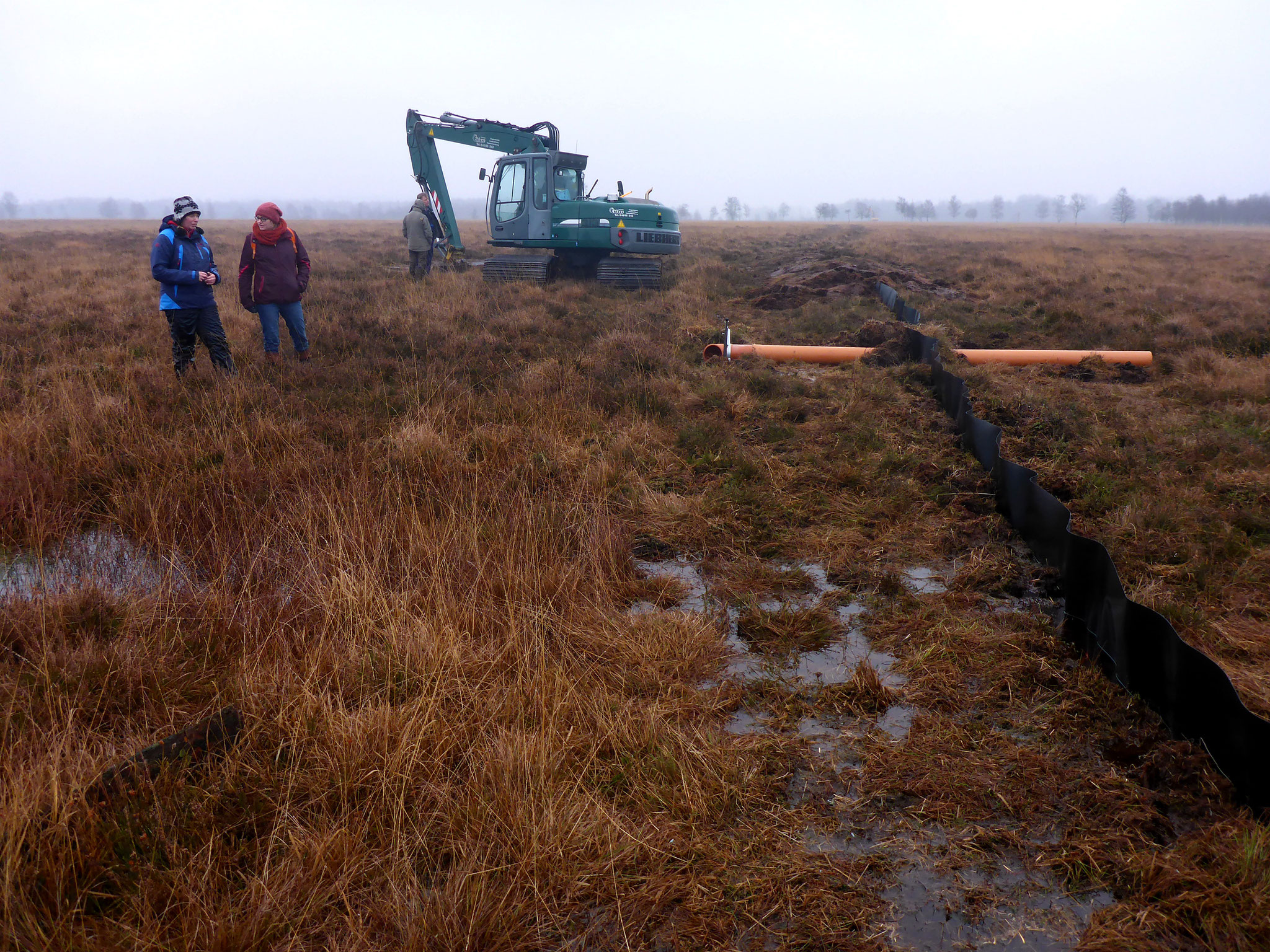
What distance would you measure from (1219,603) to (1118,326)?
29.6ft

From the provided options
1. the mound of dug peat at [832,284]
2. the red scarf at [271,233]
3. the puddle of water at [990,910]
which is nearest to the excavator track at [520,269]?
the mound of dug peat at [832,284]

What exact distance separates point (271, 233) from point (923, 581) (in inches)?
294

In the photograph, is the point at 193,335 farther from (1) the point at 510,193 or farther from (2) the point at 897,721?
(1) the point at 510,193

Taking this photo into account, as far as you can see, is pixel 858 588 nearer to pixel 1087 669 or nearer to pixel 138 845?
pixel 1087 669

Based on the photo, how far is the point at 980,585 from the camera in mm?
4438

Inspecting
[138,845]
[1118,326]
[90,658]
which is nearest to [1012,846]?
[138,845]

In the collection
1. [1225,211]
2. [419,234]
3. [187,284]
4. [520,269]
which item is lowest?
[187,284]

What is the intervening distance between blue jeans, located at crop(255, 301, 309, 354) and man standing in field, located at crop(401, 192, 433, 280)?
8.16 meters

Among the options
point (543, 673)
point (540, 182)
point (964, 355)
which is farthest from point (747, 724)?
point (540, 182)

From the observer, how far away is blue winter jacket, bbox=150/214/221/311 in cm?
708

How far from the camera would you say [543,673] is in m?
3.22

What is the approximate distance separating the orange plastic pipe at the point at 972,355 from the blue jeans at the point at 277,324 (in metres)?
4.89

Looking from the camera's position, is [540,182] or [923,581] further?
[540,182]

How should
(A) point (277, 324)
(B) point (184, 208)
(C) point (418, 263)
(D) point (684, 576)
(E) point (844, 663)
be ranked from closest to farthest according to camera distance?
(E) point (844, 663) → (D) point (684, 576) → (B) point (184, 208) → (A) point (277, 324) → (C) point (418, 263)
